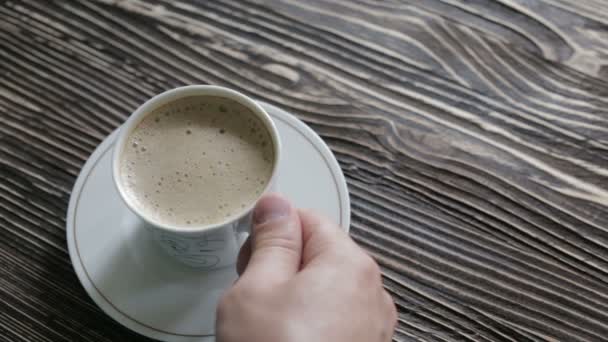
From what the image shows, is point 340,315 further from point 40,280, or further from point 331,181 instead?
point 40,280

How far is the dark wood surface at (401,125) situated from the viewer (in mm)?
741

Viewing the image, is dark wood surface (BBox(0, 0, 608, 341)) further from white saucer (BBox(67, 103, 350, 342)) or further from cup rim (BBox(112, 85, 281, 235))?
cup rim (BBox(112, 85, 281, 235))

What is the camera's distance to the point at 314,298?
1.71ft

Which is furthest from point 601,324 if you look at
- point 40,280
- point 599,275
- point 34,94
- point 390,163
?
point 34,94

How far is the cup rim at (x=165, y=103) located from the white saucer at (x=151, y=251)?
10cm

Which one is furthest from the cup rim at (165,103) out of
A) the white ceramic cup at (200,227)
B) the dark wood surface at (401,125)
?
the dark wood surface at (401,125)

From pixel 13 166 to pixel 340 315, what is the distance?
54 centimetres

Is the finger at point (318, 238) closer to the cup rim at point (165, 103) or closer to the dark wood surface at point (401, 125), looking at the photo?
the cup rim at point (165, 103)

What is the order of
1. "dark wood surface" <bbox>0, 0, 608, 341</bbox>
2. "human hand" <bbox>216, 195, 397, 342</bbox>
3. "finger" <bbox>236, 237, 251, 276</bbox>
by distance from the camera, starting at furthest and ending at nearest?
"dark wood surface" <bbox>0, 0, 608, 341</bbox>
"finger" <bbox>236, 237, 251, 276</bbox>
"human hand" <bbox>216, 195, 397, 342</bbox>

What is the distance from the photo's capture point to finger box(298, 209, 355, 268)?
1.90ft

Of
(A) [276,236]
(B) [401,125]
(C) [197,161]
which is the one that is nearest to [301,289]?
(A) [276,236]

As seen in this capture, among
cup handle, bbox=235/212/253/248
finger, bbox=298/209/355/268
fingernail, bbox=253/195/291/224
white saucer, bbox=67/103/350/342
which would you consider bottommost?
white saucer, bbox=67/103/350/342

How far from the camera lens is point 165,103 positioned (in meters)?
0.66

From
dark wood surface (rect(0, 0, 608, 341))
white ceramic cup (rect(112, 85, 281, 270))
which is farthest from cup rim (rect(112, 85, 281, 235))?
dark wood surface (rect(0, 0, 608, 341))
